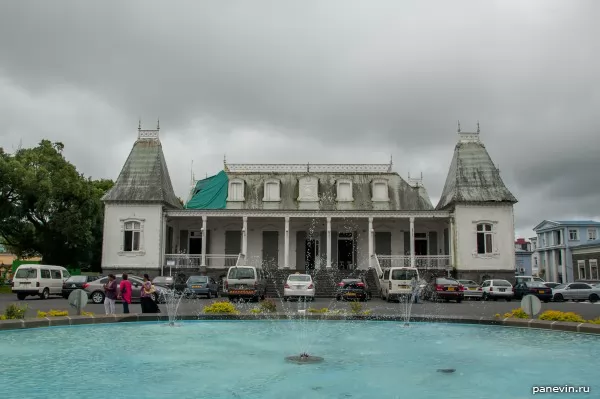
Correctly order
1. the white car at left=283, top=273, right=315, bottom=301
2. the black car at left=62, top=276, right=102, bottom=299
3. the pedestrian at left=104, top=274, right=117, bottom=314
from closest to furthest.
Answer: the pedestrian at left=104, top=274, right=117, bottom=314
the white car at left=283, top=273, right=315, bottom=301
the black car at left=62, top=276, right=102, bottom=299

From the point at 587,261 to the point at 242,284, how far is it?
45.5 metres

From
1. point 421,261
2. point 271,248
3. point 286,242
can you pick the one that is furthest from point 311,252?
point 421,261

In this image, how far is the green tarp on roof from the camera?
Result: 40.5 metres

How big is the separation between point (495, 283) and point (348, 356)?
23617 mm

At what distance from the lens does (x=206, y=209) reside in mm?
37156

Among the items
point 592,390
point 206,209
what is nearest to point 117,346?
point 592,390

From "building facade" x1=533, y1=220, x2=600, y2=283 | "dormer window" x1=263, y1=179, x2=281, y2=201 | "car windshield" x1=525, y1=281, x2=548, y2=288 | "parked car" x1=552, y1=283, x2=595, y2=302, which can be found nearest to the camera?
"car windshield" x1=525, y1=281, x2=548, y2=288

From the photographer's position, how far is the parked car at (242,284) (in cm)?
2659

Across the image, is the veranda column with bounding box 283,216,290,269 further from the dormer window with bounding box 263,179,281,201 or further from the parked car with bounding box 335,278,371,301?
the parked car with bounding box 335,278,371,301

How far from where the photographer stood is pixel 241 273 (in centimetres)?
2722

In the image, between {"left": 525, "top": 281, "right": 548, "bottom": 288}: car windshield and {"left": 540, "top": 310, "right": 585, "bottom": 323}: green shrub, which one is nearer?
{"left": 540, "top": 310, "right": 585, "bottom": 323}: green shrub

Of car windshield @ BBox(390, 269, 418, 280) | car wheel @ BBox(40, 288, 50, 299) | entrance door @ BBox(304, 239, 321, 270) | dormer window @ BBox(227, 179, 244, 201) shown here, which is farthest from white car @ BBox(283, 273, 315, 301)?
dormer window @ BBox(227, 179, 244, 201)

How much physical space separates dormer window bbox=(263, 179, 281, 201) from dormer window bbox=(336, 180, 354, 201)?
432 centimetres

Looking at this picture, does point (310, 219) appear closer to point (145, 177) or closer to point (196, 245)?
point (196, 245)
